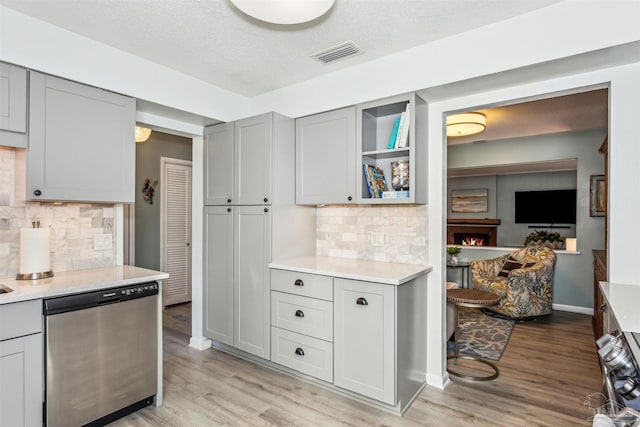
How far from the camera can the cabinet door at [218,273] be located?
10.7 ft

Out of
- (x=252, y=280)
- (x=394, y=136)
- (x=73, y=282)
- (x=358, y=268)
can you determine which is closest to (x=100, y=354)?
(x=73, y=282)

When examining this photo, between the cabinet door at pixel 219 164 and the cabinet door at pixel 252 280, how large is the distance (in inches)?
10.0

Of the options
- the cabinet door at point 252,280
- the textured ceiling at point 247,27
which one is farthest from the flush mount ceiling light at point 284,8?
the cabinet door at point 252,280

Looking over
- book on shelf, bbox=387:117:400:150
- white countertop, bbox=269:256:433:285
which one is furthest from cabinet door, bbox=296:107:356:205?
white countertop, bbox=269:256:433:285

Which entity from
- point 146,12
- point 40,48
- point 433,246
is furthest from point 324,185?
point 40,48

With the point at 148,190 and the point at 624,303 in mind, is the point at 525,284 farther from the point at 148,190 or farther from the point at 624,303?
the point at 148,190

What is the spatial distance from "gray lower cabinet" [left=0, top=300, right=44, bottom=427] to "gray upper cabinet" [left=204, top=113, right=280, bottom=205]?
167 centimetres

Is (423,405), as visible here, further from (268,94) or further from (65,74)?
(65,74)

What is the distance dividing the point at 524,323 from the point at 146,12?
16.3 ft

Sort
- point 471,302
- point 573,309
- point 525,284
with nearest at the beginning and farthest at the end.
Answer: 1. point 471,302
2. point 525,284
3. point 573,309

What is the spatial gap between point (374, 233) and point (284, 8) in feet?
6.17

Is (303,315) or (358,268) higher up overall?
(358,268)

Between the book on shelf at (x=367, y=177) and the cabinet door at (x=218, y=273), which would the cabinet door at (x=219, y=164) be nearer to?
the cabinet door at (x=218, y=273)

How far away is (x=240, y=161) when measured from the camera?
10.5 feet
